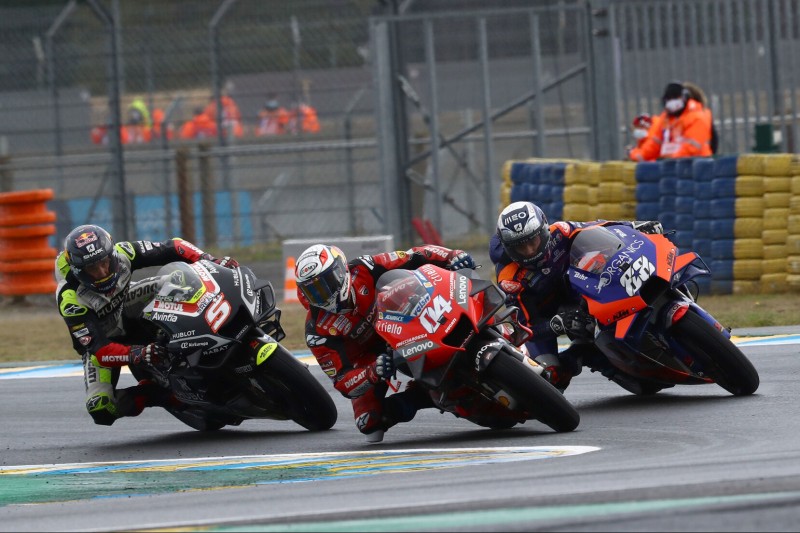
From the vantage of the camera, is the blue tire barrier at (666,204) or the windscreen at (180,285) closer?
the windscreen at (180,285)

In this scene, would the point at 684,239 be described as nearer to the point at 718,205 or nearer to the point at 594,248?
the point at 718,205

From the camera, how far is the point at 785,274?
12.5m

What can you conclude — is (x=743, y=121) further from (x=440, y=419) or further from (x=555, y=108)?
(x=440, y=419)

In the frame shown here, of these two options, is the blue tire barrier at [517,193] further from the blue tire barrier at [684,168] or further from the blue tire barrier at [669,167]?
the blue tire barrier at [684,168]

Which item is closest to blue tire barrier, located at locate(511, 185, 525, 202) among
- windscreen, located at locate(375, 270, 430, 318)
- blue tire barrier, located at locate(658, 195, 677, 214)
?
blue tire barrier, located at locate(658, 195, 677, 214)

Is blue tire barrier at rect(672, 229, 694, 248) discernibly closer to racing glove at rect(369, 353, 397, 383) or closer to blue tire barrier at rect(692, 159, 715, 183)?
blue tire barrier at rect(692, 159, 715, 183)

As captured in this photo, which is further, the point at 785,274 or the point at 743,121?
the point at 743,121

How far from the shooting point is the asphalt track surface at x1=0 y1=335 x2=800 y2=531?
483 cm

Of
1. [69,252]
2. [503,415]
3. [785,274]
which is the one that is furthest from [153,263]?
[785,274]

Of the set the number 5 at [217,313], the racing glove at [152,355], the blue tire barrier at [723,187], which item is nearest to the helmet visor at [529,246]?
the number 5 at [217,313]

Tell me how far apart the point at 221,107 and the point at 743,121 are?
6146 mm

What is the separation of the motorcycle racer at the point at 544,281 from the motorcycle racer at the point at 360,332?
1.09ft

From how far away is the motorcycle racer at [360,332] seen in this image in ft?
24.5

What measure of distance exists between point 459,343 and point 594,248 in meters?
1.13
